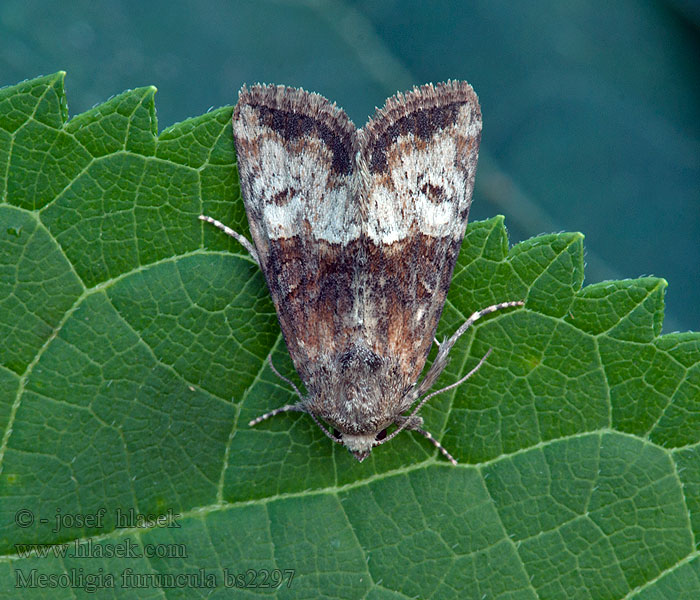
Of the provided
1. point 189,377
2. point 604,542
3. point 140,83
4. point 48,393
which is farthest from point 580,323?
point 140,83

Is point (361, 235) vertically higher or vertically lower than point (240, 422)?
higher

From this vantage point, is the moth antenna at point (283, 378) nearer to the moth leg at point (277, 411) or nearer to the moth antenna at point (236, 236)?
the moth leg at point (277, 411)

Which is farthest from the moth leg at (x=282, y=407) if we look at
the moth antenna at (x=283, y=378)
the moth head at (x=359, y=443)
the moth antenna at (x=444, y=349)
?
the moth antenna at (x=444, y=349)

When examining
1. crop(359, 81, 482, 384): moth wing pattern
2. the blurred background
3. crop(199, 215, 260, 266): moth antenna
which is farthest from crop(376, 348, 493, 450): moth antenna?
the blurred background

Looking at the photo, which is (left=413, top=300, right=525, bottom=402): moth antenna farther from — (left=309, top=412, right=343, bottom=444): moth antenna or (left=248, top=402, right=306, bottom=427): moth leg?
(left=248, top=402, right=306, bottom=427): moth leg

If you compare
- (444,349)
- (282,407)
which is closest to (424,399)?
(444,349)

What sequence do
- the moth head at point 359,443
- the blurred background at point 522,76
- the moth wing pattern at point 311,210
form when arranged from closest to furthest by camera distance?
the moth head at point 359,443, the moth wing pattern at point 311,210, the blurred background at point 522,76

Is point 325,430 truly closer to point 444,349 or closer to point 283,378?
point 283,378
